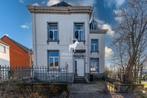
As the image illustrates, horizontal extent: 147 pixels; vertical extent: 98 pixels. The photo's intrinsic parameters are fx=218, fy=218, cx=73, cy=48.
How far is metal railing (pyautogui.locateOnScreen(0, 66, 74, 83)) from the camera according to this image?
616 inches

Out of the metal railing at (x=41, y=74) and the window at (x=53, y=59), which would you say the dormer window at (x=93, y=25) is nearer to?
the window at (x=53, y=59)

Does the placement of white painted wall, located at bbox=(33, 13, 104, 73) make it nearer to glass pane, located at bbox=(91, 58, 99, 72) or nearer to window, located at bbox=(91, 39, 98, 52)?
glass pane, located at bbox=(91, 58, 99, 72)

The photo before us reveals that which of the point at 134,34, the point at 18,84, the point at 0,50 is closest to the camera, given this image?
the point at 18,84

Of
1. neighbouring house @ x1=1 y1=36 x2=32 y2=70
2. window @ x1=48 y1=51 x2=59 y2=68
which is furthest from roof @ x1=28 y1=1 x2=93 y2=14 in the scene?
neighbouring house @ x1=1 y1=36 x2=32 y2=70

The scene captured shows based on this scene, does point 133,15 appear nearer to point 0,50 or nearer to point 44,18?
point 44,18

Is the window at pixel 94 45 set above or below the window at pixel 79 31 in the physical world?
below

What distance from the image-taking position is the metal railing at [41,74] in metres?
15.6

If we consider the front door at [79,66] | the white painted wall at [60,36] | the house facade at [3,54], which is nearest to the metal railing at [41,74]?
the front door at [79,66]

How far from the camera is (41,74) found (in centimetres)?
2205

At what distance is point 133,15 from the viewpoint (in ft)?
74.1

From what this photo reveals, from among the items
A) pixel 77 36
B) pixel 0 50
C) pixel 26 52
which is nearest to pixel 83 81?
pixel 77 36

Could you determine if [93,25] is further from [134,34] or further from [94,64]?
[134,34]

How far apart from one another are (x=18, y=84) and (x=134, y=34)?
13.2m

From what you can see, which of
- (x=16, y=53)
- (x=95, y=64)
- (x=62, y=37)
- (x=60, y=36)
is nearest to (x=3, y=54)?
(x=16, y=53)
